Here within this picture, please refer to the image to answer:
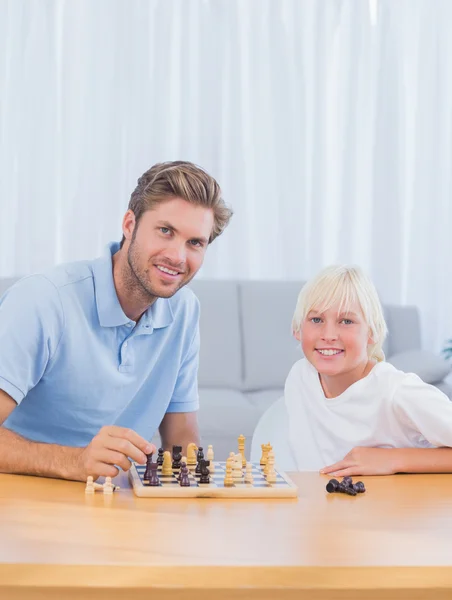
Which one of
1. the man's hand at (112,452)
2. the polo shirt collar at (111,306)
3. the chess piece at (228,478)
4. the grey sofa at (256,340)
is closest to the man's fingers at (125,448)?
the man's hand at (112,452)

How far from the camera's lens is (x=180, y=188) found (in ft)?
6.34

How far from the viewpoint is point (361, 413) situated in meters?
1.95

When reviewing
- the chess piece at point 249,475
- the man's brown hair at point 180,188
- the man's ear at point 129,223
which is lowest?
the chess piece at point 249,475

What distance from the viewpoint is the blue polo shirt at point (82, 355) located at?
1.80 m

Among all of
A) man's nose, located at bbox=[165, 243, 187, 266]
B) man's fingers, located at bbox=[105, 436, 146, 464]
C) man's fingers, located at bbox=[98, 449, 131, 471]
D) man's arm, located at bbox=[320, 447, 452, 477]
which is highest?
man's nose, located at bbox=[165, 243, 187, 266]

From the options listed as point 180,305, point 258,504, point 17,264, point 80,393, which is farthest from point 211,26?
point 258,504

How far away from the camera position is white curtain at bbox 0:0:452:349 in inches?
188

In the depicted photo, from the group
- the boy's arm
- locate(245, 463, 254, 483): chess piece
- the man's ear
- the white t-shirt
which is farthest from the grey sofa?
locate(245, 463, 254, 483): chess piece

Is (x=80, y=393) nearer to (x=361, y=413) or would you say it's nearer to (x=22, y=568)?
(x=361, y=413)

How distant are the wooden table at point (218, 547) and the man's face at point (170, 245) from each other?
24.6 inches

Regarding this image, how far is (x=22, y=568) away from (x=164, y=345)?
1.10 m

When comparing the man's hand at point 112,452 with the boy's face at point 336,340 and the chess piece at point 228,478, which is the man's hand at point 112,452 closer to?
the chess piece at point 228,478

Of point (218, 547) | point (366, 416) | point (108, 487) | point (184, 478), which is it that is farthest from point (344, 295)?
point (218, 547)

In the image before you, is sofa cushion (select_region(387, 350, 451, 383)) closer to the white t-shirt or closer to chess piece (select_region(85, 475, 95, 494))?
the white t-shirt
